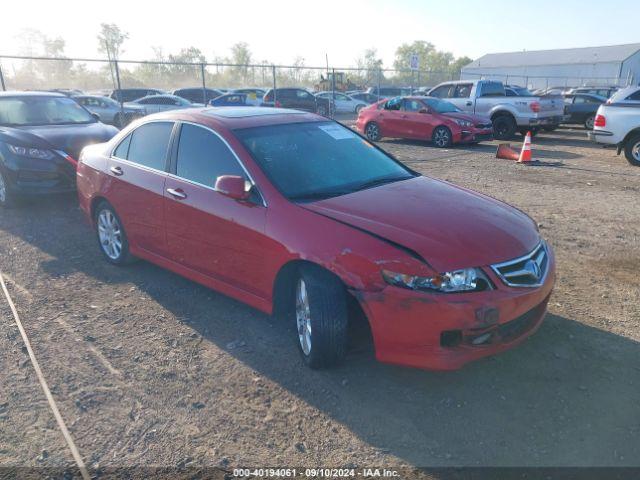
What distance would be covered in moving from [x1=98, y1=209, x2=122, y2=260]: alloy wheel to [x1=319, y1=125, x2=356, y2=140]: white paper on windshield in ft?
7.61

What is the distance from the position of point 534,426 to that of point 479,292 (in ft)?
2.71

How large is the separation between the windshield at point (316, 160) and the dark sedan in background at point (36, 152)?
178 inches

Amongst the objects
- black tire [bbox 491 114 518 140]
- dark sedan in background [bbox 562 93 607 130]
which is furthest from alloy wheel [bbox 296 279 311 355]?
dark sedan in background [bbox 562 93 607 130]

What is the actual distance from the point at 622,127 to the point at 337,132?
30.4 ft

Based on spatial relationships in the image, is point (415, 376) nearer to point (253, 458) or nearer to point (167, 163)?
point (253, 458)

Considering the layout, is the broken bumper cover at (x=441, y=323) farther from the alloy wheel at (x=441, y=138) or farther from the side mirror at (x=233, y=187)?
the alloy wheel at (x=441, y=138)

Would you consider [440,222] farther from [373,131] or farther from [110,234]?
[373,131]

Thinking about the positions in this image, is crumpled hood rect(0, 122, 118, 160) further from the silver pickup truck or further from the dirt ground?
the silver pickup truck

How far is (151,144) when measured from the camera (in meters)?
4.86

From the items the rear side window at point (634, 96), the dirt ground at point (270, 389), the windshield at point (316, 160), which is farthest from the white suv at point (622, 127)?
the windshield at point (316, 160)

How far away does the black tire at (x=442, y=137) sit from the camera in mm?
14539

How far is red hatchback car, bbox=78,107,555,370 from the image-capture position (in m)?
3.05

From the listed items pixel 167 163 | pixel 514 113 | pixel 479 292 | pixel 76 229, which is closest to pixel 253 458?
pixel 479 292

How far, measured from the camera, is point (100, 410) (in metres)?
3.19
